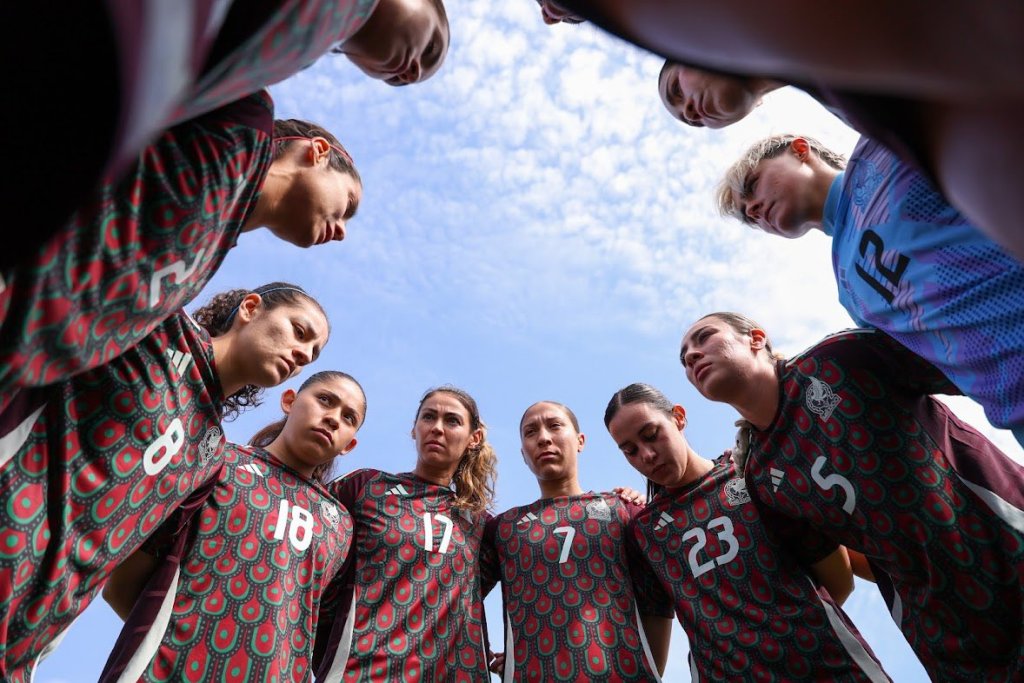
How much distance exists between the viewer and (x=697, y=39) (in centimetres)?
59

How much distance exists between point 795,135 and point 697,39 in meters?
2.55

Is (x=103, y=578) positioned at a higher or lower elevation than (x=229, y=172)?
lower

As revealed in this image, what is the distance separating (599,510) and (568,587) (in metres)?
0.53

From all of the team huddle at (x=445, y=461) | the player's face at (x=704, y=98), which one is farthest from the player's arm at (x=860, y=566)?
the player's face at (x=704, y=98)

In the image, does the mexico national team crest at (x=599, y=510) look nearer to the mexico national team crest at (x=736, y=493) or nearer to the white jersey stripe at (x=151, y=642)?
the mexico national team crest at (x=736, y=493)

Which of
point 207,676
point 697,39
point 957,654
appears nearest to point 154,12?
point 697,39

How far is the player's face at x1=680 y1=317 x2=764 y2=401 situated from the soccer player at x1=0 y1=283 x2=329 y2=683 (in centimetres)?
204

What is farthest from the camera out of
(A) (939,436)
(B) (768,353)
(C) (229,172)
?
(B) (768,353)

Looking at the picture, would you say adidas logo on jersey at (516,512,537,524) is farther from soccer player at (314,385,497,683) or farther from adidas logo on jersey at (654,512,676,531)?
adidas logo on jersey at (654,512,676,531)

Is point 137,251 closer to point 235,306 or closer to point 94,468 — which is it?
point 94,468

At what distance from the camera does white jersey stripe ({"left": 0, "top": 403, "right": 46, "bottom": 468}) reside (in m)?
1.65

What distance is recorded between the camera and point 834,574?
2.96 meters

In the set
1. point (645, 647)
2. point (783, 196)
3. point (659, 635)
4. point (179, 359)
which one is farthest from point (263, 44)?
point (659, 635)

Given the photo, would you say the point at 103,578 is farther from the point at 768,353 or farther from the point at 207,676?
the point at 768,353
